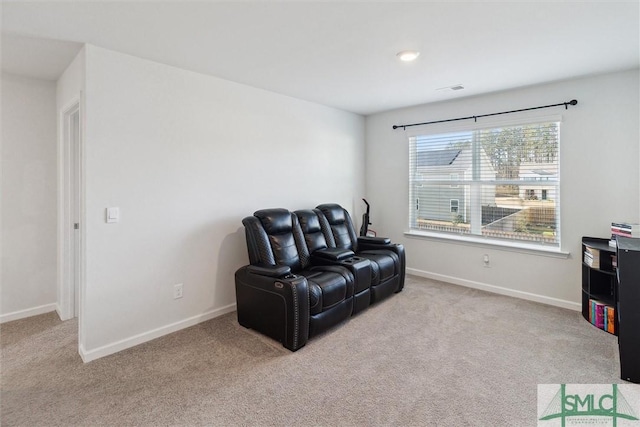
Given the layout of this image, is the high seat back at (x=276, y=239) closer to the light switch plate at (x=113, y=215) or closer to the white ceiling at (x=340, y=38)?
the light switch plate at (x=113, y=215)

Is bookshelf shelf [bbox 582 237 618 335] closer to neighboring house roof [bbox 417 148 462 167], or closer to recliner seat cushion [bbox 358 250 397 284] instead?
neighboring house roof [bbox 417 148 462 167]

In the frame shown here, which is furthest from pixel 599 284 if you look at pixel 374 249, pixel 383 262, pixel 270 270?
pixel 270 270

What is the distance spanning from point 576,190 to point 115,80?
4.52 m

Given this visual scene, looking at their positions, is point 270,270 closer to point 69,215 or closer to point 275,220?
point 275,220

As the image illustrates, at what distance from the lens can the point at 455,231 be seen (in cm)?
444

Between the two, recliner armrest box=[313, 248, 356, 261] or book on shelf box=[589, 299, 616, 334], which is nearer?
book on shelf box=[589, 299, 616, 334]

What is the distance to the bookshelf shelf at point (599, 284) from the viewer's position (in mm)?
2928

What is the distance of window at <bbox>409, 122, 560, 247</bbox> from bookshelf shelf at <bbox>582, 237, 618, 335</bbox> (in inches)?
16.9

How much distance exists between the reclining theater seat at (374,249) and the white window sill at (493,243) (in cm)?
78

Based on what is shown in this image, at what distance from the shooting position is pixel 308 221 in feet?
12.2

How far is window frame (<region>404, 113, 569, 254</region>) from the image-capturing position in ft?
11.6

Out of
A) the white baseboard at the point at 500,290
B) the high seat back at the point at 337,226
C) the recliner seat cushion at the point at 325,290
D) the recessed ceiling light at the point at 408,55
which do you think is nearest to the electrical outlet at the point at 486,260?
the white baseboard at the point at 500,290

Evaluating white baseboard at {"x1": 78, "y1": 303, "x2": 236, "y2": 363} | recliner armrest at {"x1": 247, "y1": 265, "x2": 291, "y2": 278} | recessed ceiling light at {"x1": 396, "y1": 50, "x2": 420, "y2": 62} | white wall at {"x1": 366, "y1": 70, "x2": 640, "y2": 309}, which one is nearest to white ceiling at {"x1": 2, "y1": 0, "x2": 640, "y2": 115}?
recessed ceiling light at {"x1": 396, "y1": 50, "x2": 420, "y2": 62}

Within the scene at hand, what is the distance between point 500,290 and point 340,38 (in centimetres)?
344
